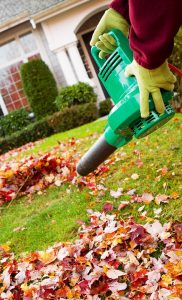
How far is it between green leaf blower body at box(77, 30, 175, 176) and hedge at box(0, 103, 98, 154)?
996 centimetres

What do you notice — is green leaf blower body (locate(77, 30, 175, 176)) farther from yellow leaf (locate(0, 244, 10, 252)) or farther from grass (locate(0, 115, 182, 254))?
yellow leaf (locate(0, 244, 10, 252))

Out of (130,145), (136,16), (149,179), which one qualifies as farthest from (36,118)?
(136,16)

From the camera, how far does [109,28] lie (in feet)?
7.14

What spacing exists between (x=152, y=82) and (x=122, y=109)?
287 millimetres

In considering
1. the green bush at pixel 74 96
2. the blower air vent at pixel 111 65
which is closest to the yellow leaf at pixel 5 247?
the blower air vent at pixel 111 65

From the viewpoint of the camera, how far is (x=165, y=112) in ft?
6.43

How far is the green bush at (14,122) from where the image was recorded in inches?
585

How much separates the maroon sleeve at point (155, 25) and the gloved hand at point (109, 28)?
54cm

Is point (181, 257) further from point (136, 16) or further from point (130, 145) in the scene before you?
point (130, 145)

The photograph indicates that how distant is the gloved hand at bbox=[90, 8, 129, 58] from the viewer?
2129 millimetres

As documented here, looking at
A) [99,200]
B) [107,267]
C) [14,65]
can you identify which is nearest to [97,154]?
[107,267]

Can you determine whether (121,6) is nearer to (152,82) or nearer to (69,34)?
(152,82)

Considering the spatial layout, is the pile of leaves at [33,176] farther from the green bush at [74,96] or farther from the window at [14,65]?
the window at [14,65]

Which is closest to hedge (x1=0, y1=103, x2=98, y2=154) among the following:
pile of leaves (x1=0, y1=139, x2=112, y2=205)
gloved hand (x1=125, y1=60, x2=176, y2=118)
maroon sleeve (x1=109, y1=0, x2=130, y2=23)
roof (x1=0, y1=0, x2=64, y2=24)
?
roof (x1=0, y1=0, x2=64, y2=24)
